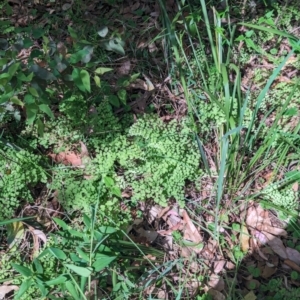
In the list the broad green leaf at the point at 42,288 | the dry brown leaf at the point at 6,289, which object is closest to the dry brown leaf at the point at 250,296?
the broad green leaf at the point at 42,288

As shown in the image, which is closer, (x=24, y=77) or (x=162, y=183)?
(x=24, y=77)

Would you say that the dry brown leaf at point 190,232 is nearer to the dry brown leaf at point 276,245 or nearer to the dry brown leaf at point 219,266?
the dry brown leaf at point 219,266

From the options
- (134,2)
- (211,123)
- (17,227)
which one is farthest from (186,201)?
(134,2)

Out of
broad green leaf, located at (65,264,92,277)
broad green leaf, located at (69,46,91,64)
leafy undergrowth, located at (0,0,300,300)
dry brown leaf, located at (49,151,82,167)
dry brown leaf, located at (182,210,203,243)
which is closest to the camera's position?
broad green leaf, located at (65,264,92,277)

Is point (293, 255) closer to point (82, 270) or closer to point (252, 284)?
point (252, 284)

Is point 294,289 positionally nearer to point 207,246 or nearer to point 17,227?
point 207,246

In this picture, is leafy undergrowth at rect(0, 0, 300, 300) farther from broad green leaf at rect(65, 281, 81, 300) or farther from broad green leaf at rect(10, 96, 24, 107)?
broad green leaf at rect(65, 281, 81, 300)

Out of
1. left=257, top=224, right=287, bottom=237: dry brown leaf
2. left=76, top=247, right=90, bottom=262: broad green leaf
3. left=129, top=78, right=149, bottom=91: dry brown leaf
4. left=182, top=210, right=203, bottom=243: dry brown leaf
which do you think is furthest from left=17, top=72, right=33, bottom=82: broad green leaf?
left=257, top=224, right=287, bottom=237: dry brown leaf

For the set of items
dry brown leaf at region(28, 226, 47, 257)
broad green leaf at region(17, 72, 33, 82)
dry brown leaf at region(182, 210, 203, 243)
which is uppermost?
broad green leaf at region(17, 72, 33, 82)

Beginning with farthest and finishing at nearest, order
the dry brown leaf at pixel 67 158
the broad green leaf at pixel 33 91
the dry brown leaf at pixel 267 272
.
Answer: the dry brown leaf at pixel 67 158 → the dry brown leaf at pixel 267 272 → the broad green leaf at pixel 33 91

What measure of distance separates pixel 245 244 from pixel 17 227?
4.20 ft

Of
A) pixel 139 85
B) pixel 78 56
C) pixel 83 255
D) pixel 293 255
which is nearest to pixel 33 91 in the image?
pixel 78 56

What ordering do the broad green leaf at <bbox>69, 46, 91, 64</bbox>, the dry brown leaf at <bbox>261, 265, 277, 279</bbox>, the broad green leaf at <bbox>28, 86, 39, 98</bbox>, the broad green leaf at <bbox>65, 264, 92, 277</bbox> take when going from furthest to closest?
the dry brown leaf at <bbox>261, 265, 277, 279</bbox> < the broad green leaf at <bbox>69, 46, 91, 64</bbox> < the broad green leaf at <bbox>28, 86, 39, 98</bbox> < the broad green leaf at <bbox>65, 264, 92, 277</bbox>

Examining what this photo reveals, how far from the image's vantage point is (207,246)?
2.49 m
